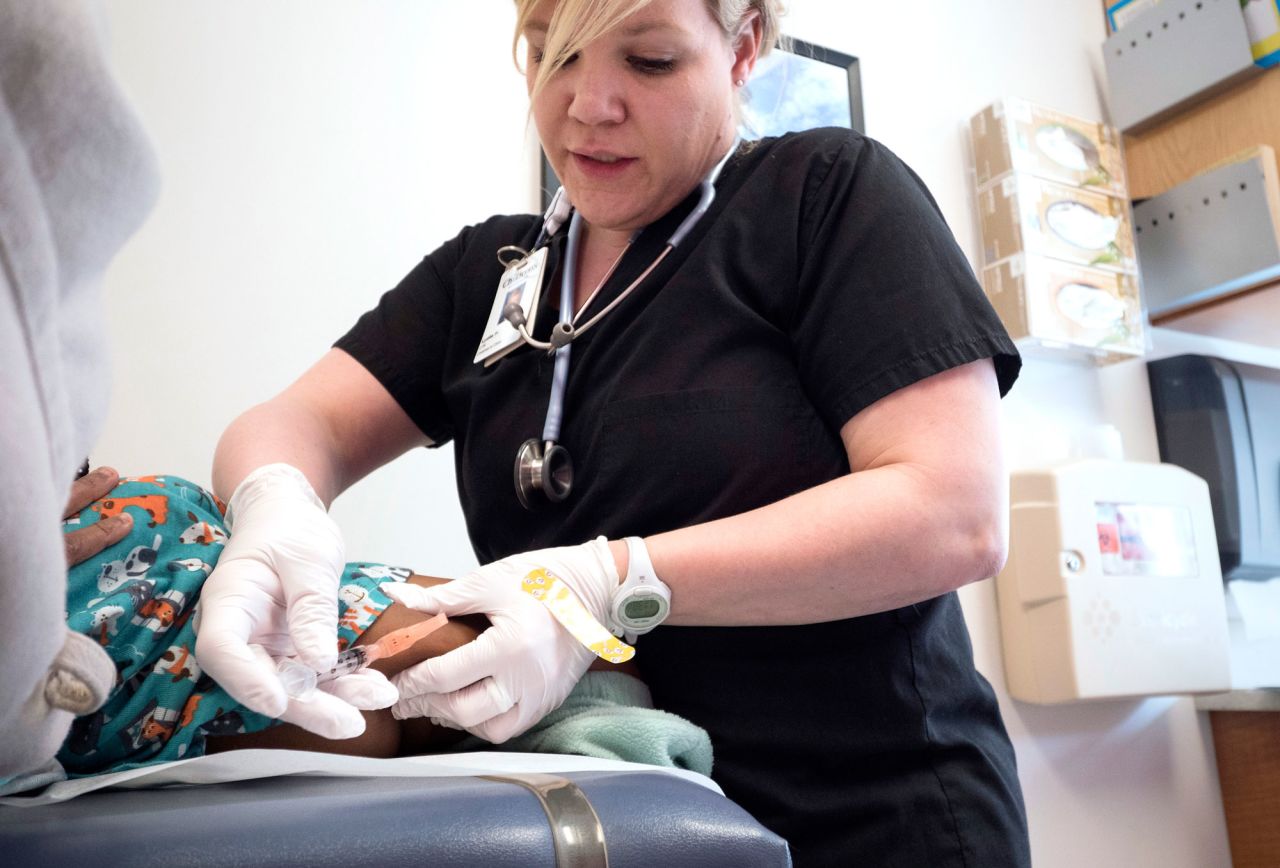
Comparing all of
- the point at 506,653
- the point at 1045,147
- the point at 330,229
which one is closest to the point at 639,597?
the point at 506,653

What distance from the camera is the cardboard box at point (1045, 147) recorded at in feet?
7.22

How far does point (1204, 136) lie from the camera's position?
93.1 inches

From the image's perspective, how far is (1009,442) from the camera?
214 cm

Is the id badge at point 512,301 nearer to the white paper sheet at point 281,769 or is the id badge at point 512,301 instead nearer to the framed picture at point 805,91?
the white paper sheet at point 281,769

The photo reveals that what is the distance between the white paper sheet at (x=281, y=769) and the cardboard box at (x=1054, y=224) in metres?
1.82

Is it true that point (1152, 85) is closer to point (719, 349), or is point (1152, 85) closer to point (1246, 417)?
point (1246, 417)

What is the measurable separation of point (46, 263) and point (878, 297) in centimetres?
70

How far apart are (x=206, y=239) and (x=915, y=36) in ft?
5.27

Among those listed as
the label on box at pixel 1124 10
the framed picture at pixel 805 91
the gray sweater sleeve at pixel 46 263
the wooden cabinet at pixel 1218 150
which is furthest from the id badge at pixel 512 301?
the label on box at pixel 1124 10

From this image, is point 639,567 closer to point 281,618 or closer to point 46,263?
point 281,618

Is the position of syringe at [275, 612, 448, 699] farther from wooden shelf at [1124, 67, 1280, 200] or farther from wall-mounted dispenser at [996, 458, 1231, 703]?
wooden shelf at [1124, 67, 1280, 200]

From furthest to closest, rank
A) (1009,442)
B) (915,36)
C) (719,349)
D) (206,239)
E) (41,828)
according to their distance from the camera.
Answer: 1. (915,36)
2. (1009,442)
3. (206,239)
4. (719,349)
5. (41,828)

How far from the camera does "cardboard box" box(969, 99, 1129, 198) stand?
2.20 meters

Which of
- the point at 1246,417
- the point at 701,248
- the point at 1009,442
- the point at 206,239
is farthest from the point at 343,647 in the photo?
the point at 1246,417
